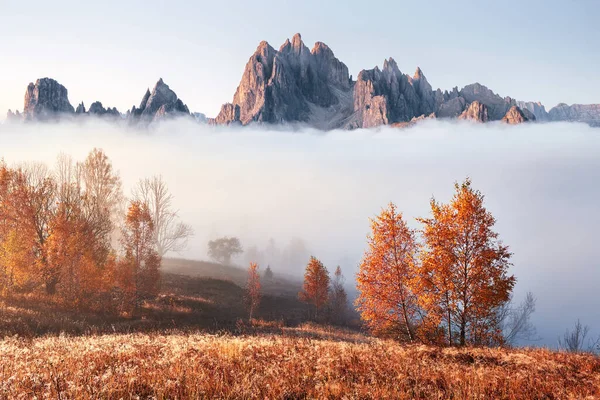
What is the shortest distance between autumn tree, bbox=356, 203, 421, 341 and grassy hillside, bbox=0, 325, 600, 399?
15133 millimetres

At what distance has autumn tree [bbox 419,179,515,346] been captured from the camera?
22.0m

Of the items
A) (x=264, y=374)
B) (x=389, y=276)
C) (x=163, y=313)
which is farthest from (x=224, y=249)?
(x=264, y=374)

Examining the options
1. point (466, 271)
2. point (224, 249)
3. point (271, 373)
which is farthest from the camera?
point (224, 249)

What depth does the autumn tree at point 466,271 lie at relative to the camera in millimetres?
22047

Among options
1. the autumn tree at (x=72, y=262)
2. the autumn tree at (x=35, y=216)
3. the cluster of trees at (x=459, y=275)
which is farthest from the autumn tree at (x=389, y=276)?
the autumn tree at (x=35, y=216)

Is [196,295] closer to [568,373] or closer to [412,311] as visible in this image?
[412,311]

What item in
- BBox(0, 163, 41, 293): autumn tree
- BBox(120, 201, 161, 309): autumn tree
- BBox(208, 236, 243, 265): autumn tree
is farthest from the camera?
BBox(208, 236, 243, 265): autumn tree

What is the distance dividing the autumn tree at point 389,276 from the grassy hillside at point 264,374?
15133 millimetres

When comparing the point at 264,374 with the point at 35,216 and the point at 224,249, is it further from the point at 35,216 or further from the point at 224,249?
the point at 224,249

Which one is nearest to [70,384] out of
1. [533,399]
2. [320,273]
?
[533,399]

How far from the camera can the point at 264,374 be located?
7223 millimetres

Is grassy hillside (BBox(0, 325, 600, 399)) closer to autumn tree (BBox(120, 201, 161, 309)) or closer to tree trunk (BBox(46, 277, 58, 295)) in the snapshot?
autumn tree (BBox(120, 201, 161, 309))

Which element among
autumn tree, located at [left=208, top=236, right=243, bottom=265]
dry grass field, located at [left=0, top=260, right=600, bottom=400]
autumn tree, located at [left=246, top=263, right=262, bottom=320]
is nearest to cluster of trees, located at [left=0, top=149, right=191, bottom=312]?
autumn tree, located at [left=246, top=263, right=262, bottom=320]

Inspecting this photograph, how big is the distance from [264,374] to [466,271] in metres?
19.7
